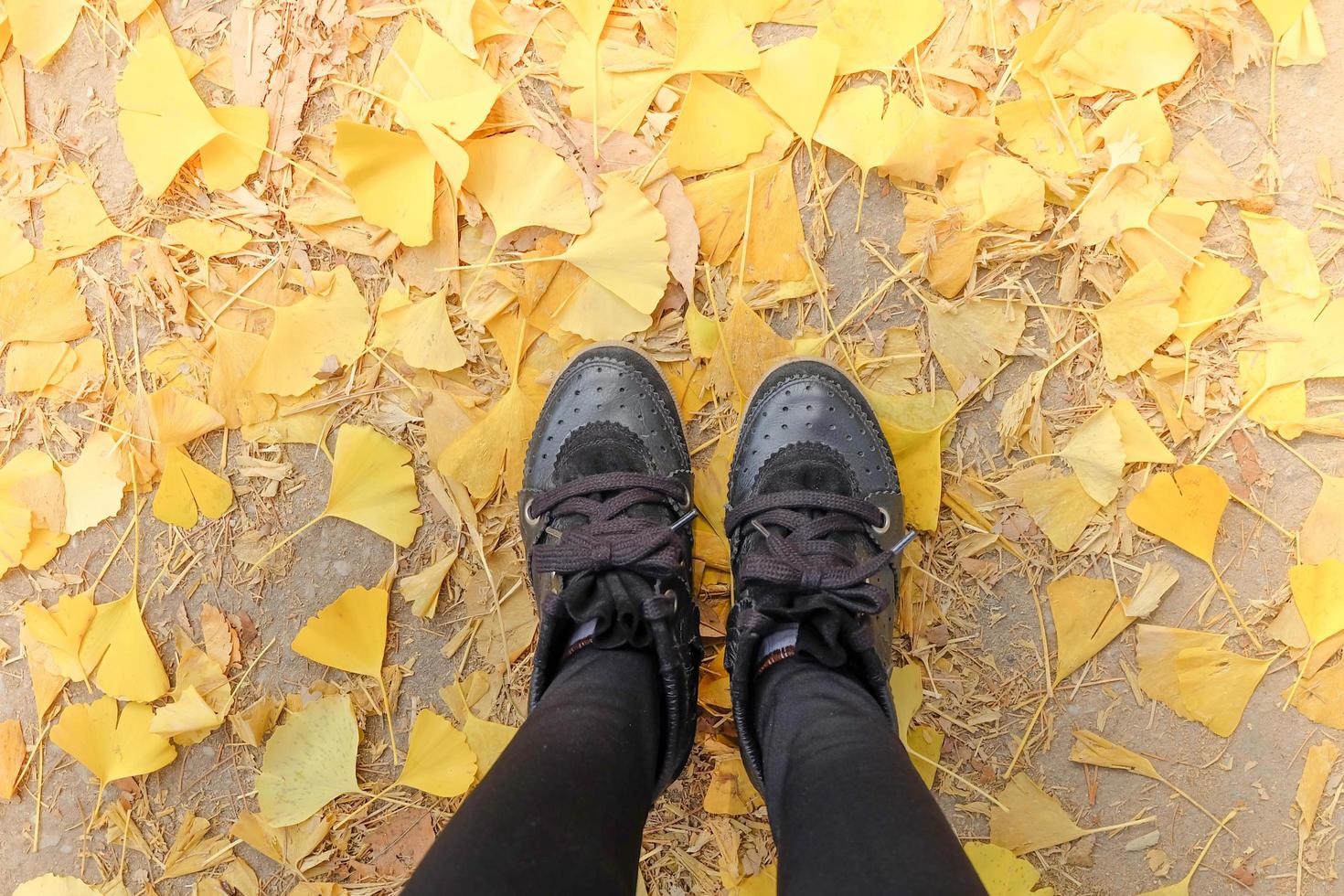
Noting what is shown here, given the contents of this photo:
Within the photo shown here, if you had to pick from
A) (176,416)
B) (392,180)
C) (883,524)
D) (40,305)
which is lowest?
(883,524)

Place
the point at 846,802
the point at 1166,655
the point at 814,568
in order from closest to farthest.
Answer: the point at 846,802
the point at 814,568
the point at 1166,655

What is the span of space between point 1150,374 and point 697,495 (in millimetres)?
573

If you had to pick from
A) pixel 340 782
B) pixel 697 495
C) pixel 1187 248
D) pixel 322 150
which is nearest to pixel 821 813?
pixel 697 495

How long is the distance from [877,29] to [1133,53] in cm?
30

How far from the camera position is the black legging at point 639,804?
0.60 metres

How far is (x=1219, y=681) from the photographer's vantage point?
3.19 ft

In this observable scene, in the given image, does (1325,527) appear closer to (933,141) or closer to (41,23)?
(933,141)

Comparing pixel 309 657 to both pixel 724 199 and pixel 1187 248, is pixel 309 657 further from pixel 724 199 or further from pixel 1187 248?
pixel 1187 248

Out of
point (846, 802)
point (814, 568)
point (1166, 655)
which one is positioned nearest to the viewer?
point (846, 802)

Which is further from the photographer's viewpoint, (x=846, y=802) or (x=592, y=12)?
(x=592, y=12)

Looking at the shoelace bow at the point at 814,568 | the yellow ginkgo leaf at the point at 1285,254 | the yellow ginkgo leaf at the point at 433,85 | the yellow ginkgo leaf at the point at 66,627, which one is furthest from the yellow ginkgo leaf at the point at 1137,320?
the yellow ginkgo leaf at the point at 66,627

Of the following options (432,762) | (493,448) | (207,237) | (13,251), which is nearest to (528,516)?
(493,448)

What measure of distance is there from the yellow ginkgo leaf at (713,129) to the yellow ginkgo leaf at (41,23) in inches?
31.3

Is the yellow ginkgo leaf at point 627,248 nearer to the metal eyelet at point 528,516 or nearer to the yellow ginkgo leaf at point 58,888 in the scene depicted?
the metal eyelet at point 528,516
